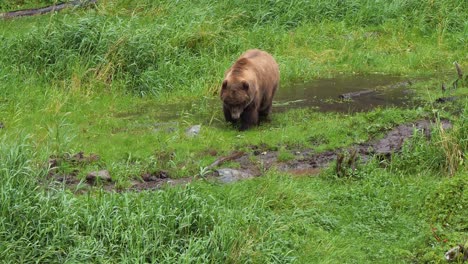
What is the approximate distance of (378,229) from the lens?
8547 millimetres

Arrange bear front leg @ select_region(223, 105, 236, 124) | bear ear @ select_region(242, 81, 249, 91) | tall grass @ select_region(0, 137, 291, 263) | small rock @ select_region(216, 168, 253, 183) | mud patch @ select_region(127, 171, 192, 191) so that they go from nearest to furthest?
tall grass @ select_region(0, 137, 291, 263) → mud patch @ select_region(127, 171, 192, 191) → small rock @ select_region(216, 168, 253, 183) → bear ear @ select_region(242, 81, 249, 91) → bear front leg @ select_region(223, 105, 236, 124)

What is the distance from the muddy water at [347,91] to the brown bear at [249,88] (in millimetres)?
849

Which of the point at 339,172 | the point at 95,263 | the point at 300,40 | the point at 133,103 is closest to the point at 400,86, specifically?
the point at 300,40

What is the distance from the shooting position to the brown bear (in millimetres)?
11875

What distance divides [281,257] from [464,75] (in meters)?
8.61

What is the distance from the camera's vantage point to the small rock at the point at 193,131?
1167 centimetres

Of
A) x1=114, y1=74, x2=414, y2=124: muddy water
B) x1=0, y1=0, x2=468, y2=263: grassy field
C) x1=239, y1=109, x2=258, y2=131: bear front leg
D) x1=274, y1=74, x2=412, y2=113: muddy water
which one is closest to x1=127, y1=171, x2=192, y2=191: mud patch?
x1=0, y1=0, x2=468, y2=263: grassy field

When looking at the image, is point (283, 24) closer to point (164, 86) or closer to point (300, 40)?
point (300, 40)

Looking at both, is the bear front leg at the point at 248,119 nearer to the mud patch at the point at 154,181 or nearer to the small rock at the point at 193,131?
the small rock at the point at 193,131

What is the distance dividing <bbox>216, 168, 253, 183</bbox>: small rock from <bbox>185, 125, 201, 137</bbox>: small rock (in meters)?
1.57

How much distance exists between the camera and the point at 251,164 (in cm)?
1057

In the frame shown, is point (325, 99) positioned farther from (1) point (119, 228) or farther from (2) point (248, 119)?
(1) point (119, 228)

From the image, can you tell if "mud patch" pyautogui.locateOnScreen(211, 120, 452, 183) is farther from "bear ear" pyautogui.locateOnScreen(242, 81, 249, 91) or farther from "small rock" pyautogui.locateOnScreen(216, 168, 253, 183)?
"bear ear" pyautogui.locateOnScreen(242, 81, 249, 91)

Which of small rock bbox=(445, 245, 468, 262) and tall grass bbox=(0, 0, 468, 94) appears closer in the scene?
small rock bbox=(445, 245, 468, 262)
